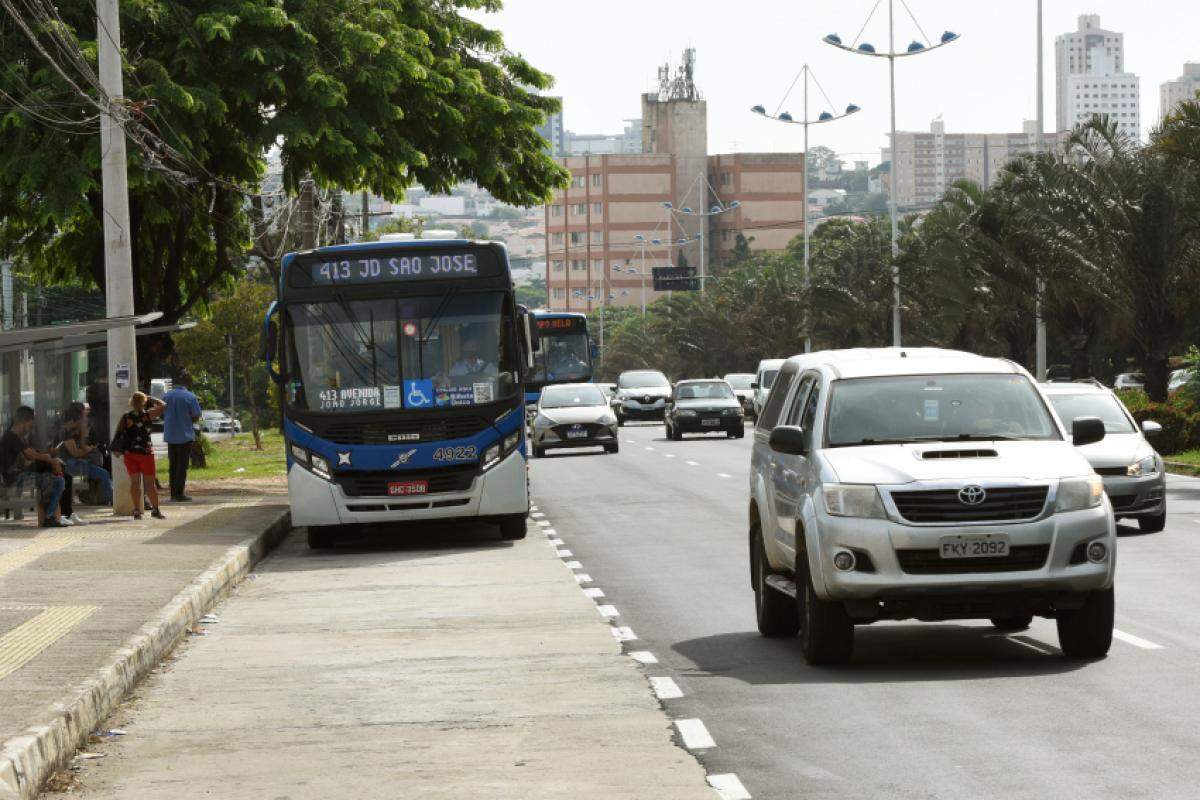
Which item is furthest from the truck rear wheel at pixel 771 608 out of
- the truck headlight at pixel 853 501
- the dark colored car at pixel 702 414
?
the dark colored car at pixel 702 414

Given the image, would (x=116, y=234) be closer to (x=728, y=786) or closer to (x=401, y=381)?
(x=401, y=381)

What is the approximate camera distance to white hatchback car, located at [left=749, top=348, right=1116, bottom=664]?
11.0m

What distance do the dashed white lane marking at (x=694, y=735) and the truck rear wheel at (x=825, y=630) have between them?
1.82 metres

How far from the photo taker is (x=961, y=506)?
1105 centimetres

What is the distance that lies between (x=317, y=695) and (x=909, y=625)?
14.9ft

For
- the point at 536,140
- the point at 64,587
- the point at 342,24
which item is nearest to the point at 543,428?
the point at 536,140

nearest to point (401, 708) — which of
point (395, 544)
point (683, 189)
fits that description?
point (395, 544)

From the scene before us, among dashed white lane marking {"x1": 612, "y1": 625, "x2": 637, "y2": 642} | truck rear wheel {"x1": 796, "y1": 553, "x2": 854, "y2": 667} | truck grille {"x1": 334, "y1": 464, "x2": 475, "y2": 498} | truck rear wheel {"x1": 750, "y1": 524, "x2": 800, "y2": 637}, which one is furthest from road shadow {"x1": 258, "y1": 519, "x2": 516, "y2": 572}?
truck rear wheel {"x1": 796, "y1": 553, "x2": 854, "y2": 667}

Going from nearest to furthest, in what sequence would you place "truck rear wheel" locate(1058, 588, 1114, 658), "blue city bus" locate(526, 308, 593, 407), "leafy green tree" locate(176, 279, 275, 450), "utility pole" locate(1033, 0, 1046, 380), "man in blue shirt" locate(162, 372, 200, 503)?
"truck rear wheel" locate(1058, 588, 1114, 658), "man in blue shirt" locate(162, 372, 200, 503), "utility pole" locate(1033, 0, 1046, 380), "blue city bus" locate(526, 308, 593, 407), "leafy green tree" locate(176, 279, 275, 450)

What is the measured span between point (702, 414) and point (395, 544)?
96.3 feet

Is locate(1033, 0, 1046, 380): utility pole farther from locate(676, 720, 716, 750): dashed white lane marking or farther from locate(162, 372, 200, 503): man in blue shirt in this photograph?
locate(676, 720, 716, 750): dashed white lane marking

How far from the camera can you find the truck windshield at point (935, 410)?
1191cm

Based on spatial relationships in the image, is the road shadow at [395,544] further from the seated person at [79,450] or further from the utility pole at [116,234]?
the seated person at [79,450]

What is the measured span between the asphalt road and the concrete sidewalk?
1.29 ft
